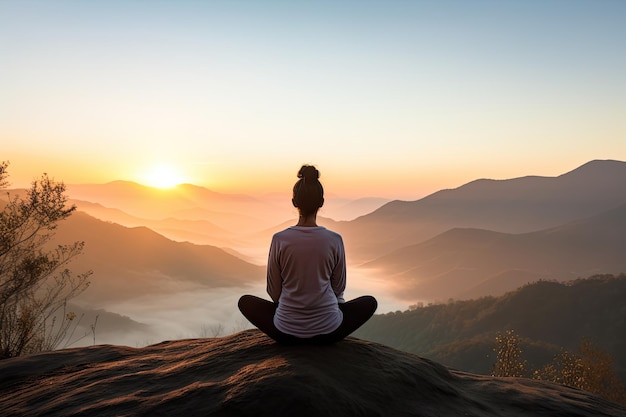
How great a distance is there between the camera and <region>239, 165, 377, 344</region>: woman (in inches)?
196

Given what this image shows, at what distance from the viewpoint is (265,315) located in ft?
17.9

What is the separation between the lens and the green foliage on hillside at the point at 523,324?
3986 inches

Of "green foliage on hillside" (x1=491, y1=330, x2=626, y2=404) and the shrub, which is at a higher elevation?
the shrub

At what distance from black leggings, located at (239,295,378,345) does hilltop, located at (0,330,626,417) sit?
0.13 metres

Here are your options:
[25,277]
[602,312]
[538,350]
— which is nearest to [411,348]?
[538,350]

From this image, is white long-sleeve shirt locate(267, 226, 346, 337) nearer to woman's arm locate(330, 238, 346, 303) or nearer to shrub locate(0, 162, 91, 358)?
woman's arm locate(330, 238, 346, 303)

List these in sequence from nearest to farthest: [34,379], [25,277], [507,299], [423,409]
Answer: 1. [423,409]
2. [34,379]
3. [25,277]
4. [507,299]

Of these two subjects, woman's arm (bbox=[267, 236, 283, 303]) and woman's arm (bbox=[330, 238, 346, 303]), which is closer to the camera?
woman's arm (bbox=[267, 236, 283, 303])

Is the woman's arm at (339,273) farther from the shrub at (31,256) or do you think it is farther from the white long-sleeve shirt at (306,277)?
the shrub at (31,256)

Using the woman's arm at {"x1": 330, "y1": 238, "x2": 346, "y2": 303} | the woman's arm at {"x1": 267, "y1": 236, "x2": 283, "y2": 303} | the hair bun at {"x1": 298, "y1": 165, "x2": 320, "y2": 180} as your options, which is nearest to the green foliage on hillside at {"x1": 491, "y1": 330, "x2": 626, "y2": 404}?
the woman's arm at {"x1": 330, "y1": 238, "x2": 346, "y2": 303}

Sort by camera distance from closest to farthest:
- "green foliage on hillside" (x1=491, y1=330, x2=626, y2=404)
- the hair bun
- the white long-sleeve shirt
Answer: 1. the white long-sleeve shirt
2. the hair bun
3. "green foliage on hillside" (x1=491, y1=330, x2=626, y2=404)

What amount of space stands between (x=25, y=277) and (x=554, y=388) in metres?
15.8

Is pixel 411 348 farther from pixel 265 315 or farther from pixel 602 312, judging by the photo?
pixel 265 315

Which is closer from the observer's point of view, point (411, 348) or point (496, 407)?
point (496, 407)
